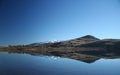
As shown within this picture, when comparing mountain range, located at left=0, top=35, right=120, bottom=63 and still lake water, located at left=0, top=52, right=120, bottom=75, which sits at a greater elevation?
mountain range, located at left=0, top=35, right=120, bottom=63

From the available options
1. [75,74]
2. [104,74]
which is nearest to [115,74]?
[104,74]

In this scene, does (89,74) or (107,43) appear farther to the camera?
(107,43)

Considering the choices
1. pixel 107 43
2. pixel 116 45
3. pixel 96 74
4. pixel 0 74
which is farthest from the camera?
pixel 107 43

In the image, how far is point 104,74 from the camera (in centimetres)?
1633

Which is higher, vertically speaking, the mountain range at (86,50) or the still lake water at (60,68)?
the mountain range at (86,50)

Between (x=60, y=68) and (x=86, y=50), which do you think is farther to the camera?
(x=86, y=50)

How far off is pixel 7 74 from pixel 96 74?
5.53 meters

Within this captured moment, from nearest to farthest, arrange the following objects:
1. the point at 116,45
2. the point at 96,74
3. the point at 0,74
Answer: the point at 0,74
the point at 96,74
the point at 116,45

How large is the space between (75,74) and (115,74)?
8.61 feet

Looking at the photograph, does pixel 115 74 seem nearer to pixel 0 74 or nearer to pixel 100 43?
pixel 0 74

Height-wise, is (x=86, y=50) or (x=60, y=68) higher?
(x=86, y=50)

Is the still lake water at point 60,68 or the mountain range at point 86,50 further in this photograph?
the mountain range at point 86,50

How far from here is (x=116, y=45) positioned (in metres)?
118

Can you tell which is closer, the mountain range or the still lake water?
the still lake water
